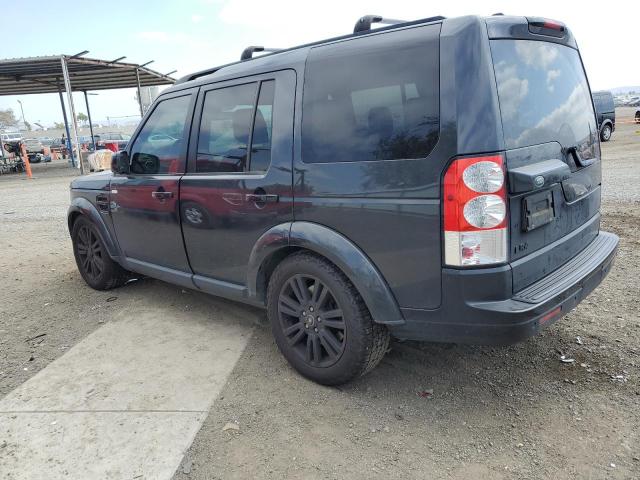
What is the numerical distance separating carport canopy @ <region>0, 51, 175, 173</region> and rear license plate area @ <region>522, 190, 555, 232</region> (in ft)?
63.0

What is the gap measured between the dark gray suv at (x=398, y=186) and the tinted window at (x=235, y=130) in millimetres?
12

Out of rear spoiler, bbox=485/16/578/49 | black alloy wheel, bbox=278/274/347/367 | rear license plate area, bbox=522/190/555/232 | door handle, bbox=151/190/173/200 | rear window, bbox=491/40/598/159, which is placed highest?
rear spoiler, bbox=485/16/578/49

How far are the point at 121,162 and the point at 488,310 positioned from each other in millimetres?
3272

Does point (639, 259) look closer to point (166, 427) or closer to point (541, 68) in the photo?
point (541, 68)

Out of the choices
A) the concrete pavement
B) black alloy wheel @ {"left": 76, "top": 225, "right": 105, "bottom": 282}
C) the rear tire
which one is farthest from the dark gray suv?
black alloy wheel @ {"left": 76, "top": 225, "right": 105, "bottom": 282}

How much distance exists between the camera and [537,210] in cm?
237

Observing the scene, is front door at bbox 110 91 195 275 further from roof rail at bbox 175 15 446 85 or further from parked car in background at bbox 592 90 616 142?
parked car in background at bbox 592 90 616 142

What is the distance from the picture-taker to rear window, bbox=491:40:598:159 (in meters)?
2.26

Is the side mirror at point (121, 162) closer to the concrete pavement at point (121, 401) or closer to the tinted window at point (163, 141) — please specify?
the tinted window at point (163, 141)

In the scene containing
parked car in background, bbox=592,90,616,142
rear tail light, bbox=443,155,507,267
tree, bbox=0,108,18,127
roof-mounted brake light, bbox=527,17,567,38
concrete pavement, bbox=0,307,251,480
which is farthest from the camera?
tree, bbox=0,108,18,127

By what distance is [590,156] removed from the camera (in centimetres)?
293

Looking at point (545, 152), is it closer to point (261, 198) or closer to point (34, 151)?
point (261, 198)

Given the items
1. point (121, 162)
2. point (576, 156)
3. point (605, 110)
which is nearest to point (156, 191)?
point (121, 162)

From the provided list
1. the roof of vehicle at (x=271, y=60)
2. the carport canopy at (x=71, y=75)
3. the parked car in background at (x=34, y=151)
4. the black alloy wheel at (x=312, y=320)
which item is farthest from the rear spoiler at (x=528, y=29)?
the parked car in background at (x=34, y=151)
